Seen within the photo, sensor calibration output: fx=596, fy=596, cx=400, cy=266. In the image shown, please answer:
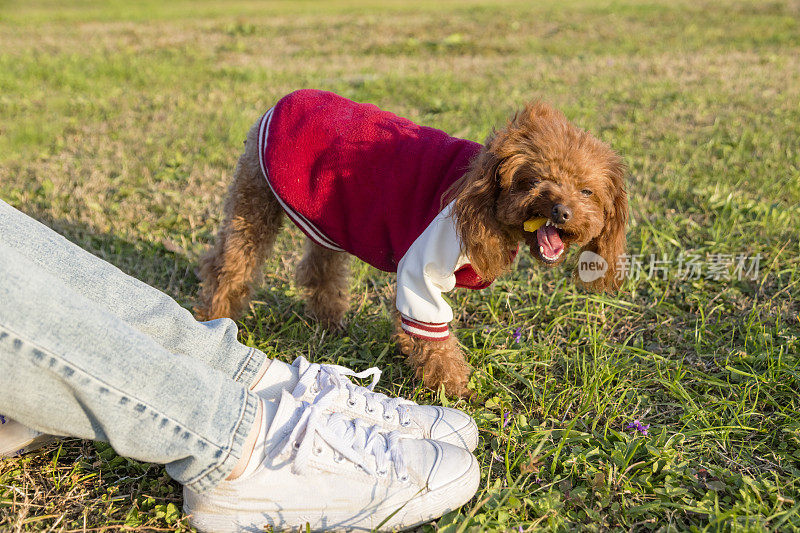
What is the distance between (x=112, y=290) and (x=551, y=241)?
1542 millimetres

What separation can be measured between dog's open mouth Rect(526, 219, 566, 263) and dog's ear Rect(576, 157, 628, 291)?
300 millimetres

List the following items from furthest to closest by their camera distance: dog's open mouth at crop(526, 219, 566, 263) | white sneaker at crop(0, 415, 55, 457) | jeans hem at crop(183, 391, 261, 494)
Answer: dog's open mouth at crop(526, 219, 566, 263) < white sneaker at crop(0, 415, 55, 457) < jeans hem at crop(183, 391, 261, 494)

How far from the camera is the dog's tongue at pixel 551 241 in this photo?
2.26 metres

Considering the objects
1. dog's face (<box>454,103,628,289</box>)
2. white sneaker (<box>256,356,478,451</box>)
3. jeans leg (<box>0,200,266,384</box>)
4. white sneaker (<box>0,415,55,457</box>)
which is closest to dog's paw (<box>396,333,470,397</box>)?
white sneaker (<box>256,356,478,451</box>)

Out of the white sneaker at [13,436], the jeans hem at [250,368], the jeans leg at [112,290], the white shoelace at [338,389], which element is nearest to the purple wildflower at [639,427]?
the white shoelace at [338,389]

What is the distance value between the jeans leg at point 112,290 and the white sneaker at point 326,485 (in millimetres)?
329

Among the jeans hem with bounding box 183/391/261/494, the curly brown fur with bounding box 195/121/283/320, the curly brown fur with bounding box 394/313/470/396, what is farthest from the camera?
the curly brown fur with bounding box 195/121/283/320

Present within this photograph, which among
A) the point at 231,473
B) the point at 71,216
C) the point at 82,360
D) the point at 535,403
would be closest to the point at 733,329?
the point at 535,403

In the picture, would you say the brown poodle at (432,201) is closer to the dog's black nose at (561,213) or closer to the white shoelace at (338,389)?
the dog's black nose at (561,213)

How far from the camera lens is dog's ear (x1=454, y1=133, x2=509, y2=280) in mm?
2242

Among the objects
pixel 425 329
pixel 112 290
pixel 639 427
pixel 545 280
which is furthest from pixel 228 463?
pixel 545 280

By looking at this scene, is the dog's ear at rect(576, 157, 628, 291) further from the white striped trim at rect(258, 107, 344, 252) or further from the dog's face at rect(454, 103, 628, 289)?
the white striped trim at rect(258, 107, 344, 252)

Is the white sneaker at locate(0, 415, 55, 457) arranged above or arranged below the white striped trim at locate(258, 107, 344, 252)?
below

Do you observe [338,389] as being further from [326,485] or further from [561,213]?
[561,213]
